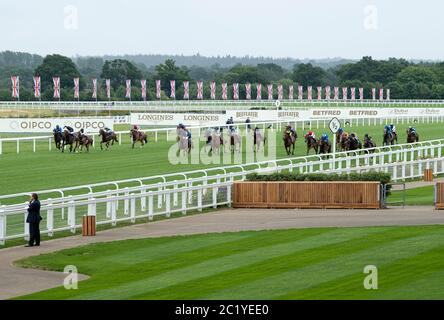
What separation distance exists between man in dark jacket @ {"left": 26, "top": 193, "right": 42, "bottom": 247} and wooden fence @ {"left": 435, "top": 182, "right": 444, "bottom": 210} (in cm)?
1017

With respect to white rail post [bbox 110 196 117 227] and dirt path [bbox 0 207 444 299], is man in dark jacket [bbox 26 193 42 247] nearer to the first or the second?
dirt path [bbox 0 207 444 299]

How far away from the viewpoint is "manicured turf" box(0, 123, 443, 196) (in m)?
34.5

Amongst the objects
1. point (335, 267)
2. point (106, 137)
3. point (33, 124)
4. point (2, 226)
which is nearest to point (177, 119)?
point (33, 124)

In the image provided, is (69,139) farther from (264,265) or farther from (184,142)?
(264,265)

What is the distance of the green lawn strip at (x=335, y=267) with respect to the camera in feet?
53.7

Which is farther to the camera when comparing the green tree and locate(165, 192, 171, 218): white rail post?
the green tree

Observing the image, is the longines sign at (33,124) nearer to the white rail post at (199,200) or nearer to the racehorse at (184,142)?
the racehorse at (184,142)

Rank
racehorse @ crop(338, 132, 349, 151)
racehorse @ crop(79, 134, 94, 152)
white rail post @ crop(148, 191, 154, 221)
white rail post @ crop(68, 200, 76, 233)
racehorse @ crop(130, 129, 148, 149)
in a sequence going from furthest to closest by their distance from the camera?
racehorse @ crop(130, 129, 148, 149) → racehorse @ crop(79, 134, 94, 152) → racehorse @ crop(338, 132, 349, 151) → white rail post @ crop(148, 191, 154, 221) → white rail post @ crop(68, 200, 76, 233)

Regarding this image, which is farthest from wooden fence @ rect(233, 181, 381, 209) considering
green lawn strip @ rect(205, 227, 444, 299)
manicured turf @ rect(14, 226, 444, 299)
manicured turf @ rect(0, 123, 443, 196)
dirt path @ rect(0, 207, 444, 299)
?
green lawn strip @ rect(205, 227, 444, 299)

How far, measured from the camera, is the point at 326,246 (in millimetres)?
20781

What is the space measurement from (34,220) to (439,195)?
34.3 feet

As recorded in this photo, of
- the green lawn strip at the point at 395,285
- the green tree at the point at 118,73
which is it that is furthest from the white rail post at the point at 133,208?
the green tree at the point at 118,73
